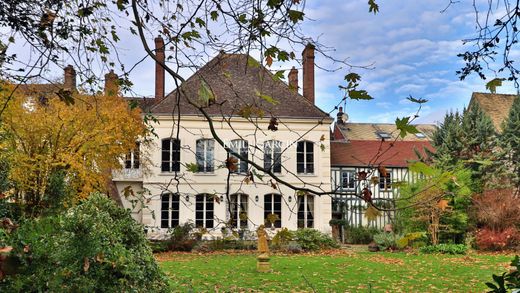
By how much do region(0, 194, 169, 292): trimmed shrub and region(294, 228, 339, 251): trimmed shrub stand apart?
16.3m

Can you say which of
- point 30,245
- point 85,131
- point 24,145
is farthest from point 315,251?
point 30,245

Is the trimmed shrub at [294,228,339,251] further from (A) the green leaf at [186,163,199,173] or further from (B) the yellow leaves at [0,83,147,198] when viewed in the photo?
(A) the green leaf at [186,163,199,173]

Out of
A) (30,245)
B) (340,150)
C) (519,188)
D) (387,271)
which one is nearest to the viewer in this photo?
(30,245)

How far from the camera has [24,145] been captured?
56.5ft

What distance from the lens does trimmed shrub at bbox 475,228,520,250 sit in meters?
19.6

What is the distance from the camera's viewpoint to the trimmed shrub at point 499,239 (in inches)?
773

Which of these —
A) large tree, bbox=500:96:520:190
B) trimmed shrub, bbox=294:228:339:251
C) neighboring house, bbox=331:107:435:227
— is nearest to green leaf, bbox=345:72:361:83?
trimmed shrub, bbox=294:228:339:251

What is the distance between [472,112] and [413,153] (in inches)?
175

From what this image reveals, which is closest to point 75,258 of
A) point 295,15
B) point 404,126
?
point 295,15

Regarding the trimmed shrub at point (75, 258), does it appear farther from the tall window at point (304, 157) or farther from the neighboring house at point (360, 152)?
the tall window at point (304, 157)

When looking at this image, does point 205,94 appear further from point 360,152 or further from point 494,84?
point 360,152

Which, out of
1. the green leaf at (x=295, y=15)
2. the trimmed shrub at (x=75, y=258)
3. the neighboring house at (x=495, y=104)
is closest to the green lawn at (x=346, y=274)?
the trimmed shrub at (x=75, y=258)

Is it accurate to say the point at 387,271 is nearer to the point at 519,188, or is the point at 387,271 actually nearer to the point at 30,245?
the point at 30,245

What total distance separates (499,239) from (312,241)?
787 centimetres
